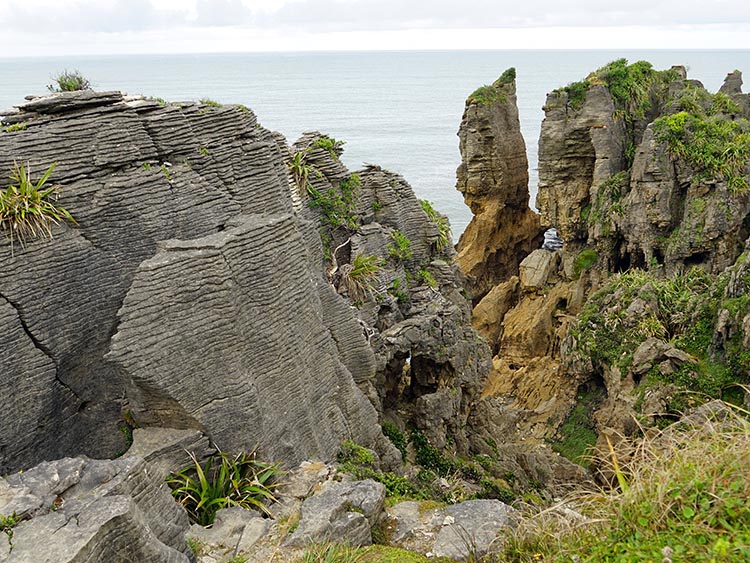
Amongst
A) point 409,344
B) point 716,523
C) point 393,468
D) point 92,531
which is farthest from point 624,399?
point 92,531

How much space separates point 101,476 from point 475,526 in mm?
5495

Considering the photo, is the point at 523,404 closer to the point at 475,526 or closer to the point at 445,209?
the point at 475,526

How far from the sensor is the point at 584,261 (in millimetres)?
34688

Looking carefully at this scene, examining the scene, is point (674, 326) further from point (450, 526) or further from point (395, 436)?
point (450, 526)

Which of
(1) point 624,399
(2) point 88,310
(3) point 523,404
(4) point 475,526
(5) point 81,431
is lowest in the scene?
(3) point 523,404

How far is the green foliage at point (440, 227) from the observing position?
21844 mm

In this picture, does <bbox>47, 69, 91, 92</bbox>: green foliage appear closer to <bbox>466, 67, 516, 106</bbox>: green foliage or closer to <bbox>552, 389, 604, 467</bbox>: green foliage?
<bbox>552, 389, 604, 467</bbox>: green foliage

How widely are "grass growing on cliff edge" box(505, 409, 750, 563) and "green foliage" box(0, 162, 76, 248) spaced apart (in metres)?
8.94

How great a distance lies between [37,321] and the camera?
11.3 metres

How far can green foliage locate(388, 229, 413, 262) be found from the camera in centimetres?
1983

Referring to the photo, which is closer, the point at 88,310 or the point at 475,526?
the point at 475,526

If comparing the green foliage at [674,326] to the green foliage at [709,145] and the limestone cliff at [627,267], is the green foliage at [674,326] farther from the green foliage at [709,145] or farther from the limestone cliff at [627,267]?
the green foliage at [709,145]

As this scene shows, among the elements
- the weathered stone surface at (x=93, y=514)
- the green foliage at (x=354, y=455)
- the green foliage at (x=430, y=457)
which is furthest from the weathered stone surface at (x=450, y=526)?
the green foliage at (x=430, y=457)

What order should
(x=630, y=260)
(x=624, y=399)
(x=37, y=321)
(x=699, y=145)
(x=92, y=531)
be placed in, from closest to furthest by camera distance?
(x=92, y=531) → (x=37, y=321) → (x=624, y=399) → (x=699, y=145) → (x=630, y=260)
